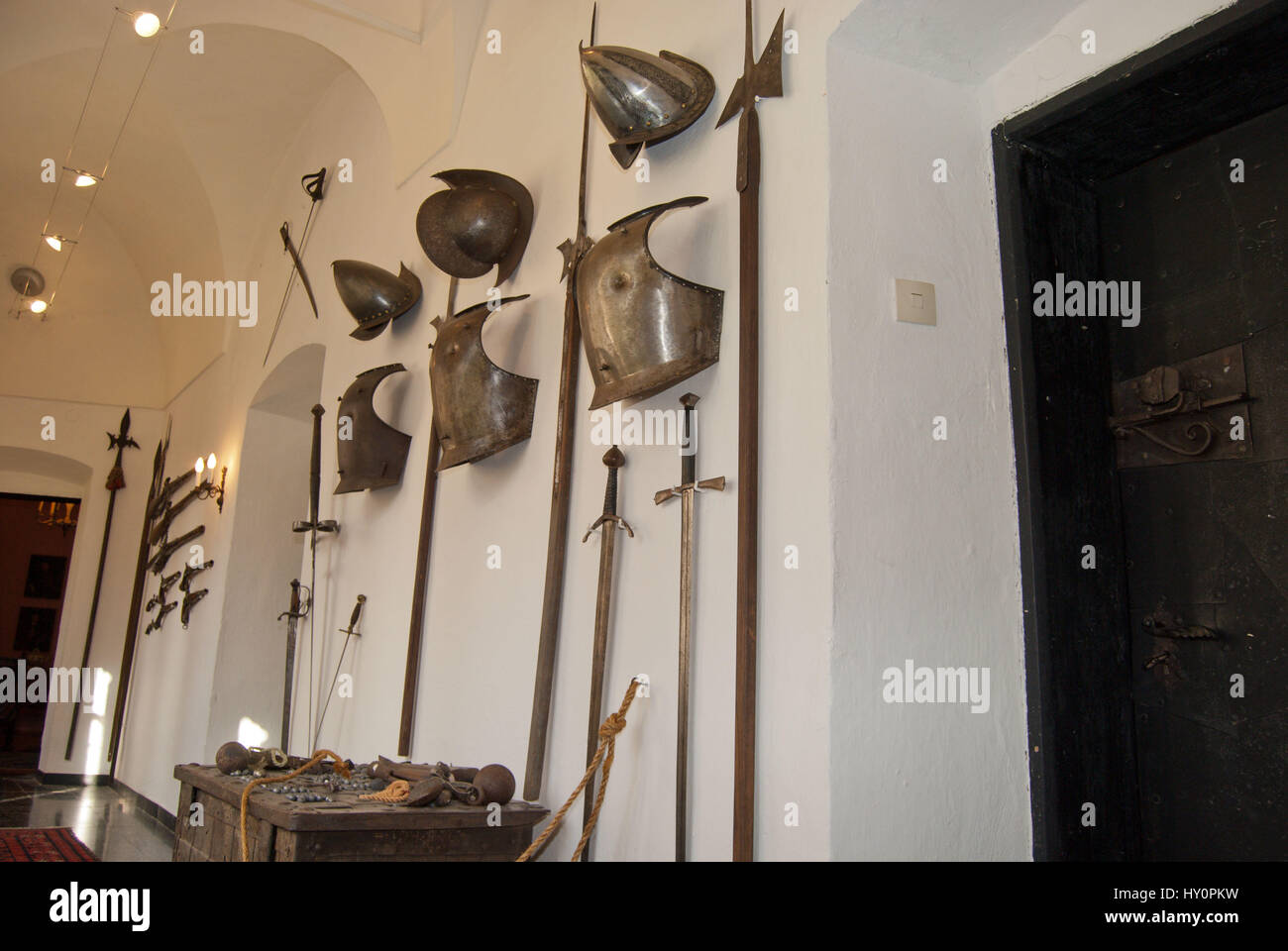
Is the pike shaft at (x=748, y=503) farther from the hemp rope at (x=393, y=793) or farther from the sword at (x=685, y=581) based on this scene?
the hemp rope at (x=393, y=793)

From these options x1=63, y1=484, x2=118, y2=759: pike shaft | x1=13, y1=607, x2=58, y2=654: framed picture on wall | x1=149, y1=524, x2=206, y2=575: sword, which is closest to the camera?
x1=149, y1=524, x2=206, y2=575: sword

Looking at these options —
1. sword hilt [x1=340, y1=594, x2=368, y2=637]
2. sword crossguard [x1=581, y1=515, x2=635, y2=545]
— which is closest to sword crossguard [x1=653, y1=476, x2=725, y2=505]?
sword crossguard [x1=581, y1=515, x2=635, y2=545]

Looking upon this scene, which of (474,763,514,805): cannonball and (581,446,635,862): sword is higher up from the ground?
(581,446,635,862): sword

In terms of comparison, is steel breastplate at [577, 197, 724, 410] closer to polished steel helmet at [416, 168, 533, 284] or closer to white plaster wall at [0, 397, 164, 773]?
polished steel helmet at [416, 168, 533, 284]

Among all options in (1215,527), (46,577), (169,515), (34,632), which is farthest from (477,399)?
(46,577)

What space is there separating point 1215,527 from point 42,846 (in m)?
6.16

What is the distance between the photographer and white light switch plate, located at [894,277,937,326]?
7.93 feet

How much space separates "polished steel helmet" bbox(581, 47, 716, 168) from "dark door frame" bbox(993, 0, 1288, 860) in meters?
0.82

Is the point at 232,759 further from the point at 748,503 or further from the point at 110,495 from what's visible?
the point at 110,495

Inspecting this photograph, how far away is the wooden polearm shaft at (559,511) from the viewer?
9.78ft

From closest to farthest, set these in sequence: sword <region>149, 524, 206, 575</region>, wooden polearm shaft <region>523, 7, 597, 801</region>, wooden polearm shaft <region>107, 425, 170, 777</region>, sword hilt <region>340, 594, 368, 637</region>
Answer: wooden polearm shaft <region>523, 7, 597, 801</region> < sword hilt <region>340, 594, 368, 637</region> < sword <region>149, 524, 206, 575</region> < wooden polearm shaft <region>107, 425, 170, 777</region>

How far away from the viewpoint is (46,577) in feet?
40.1

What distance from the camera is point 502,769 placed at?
276 cm

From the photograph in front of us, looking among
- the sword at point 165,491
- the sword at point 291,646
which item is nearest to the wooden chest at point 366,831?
the sword at point 291,646
